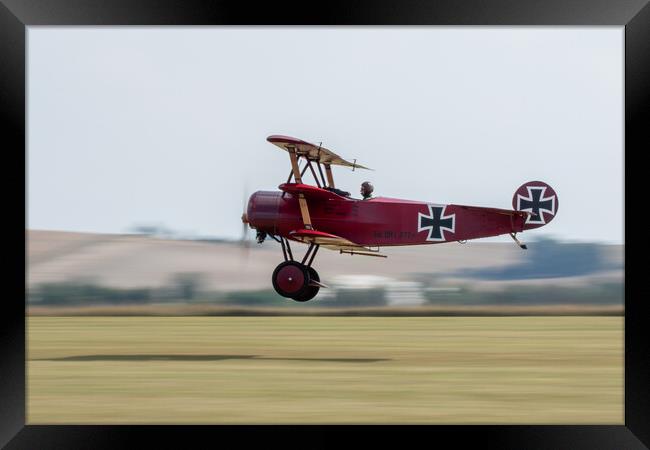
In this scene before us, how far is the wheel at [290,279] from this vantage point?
13.1 m

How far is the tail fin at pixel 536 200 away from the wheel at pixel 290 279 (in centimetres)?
331

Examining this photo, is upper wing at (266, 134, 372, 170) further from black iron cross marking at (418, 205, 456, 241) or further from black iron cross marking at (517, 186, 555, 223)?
black iron cross marking at (517, 186, 555, 223)

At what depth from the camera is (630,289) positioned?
8.35 m

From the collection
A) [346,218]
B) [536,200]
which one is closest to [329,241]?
[346,218]

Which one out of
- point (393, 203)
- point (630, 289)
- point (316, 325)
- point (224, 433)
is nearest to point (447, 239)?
point (393, 203)

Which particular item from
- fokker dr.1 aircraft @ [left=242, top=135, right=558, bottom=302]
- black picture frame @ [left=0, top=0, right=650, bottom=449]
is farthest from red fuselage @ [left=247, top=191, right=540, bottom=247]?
black picture frame @ [left=0, top=0, right=650, bottom=449]

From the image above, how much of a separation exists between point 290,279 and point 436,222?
237 centimetres

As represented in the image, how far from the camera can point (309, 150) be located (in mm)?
12648

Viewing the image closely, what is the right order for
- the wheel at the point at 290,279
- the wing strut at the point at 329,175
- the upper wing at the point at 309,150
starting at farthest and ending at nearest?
1. the wing strut at the point at 329,175
2. the wheel at the point at 290,279
3. the upper wing at the point at 309,150

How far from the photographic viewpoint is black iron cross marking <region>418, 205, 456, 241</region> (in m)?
12.8

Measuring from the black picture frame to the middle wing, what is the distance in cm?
476

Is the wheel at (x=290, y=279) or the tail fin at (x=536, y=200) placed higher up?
the tail fin at (x=536, y=200)

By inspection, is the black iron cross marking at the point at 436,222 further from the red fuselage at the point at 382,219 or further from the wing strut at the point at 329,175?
the wing strut at the point at 329,175

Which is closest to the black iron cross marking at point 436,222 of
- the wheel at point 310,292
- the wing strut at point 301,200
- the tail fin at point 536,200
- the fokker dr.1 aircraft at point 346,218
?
the fokker dr.1 aircraft at point 346,218
